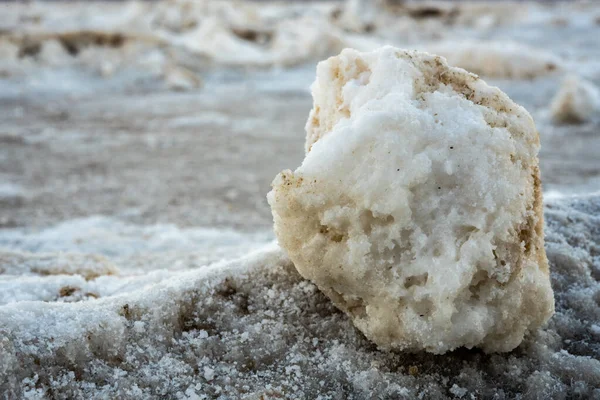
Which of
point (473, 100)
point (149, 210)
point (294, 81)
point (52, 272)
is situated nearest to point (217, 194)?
point (149, 210)

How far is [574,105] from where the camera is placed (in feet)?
21.8

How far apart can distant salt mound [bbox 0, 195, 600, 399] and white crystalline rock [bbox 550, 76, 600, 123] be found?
5.55m

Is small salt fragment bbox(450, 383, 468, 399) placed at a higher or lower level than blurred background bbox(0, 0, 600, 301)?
higher

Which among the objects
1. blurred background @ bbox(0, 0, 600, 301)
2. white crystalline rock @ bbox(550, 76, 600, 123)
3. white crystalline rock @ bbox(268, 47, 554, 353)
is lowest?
blurred background @ bbox(0, 0, 600, 301)

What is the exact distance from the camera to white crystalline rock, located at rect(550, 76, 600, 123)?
21.8 feet

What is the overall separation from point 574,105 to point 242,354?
6302 mm

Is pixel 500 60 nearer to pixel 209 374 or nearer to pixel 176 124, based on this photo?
pixel 176 124

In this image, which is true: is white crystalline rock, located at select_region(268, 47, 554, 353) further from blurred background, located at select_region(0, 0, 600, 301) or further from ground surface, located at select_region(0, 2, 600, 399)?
blurred background, located at select_region(0, 0, 600, 301)

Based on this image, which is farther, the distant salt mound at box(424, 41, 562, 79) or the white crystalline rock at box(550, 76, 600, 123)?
the distant salt mound at box(424, 41, 562, 79)

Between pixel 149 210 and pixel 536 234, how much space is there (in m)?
3.16

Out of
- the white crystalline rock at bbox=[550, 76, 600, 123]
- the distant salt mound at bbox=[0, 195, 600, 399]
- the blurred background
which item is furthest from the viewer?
the white crystalline rock at bbox=[550, 76, 600, 123]

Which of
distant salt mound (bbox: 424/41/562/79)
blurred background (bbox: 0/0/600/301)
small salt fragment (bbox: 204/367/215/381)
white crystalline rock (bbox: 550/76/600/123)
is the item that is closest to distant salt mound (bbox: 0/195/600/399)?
small salt fragment (bbox: 204/367/215/381)

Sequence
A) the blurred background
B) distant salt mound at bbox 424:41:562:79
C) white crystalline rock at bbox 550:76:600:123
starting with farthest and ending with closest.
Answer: distant salt mound at bbox 424:41:562:79 < white crystalline rock at bbox 550:76:600:123 < the blurred background

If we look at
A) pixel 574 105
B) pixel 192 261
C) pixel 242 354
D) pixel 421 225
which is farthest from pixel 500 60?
pixel 242 354
